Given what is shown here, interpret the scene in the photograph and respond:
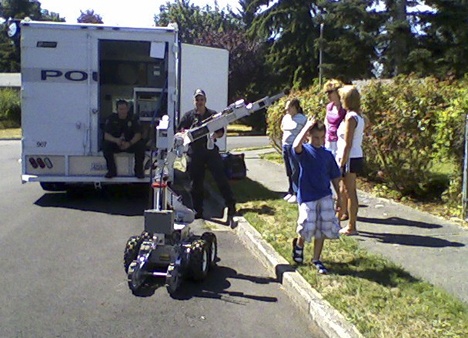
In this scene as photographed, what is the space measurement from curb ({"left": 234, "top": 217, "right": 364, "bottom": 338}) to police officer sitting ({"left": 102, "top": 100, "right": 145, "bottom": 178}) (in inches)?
138

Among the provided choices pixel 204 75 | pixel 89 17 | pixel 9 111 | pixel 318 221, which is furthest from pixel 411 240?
pixel 89 17

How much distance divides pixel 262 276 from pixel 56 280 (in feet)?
6.88

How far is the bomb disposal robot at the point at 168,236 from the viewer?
5.95 metres

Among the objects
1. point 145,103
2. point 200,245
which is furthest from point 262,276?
point 145,103

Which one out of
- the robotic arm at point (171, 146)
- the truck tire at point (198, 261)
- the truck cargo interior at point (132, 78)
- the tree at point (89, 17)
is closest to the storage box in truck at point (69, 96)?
the truck cargo interior at point (132, 78)

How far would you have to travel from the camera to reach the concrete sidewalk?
598 centimetres

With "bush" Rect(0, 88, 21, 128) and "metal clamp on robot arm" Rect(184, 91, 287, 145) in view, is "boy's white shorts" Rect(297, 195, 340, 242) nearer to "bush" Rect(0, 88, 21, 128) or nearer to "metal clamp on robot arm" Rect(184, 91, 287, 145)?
"metal clamp on robot arm" Rect(184, 91, 287, 145)

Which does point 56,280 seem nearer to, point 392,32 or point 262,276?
point 262,276

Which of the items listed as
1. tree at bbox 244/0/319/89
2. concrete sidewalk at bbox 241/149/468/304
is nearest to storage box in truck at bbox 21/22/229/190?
concrete sidewalk at bbox 241/149/468/304

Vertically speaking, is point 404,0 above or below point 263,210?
above

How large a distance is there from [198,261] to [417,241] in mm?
2689

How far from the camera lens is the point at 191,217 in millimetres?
6586

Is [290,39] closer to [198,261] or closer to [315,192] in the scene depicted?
[315,192]

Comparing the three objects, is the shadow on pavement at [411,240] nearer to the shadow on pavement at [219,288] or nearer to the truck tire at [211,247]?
the shadow on pavement at [219,288]
